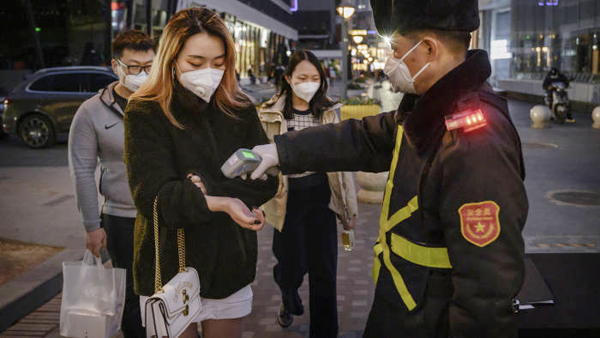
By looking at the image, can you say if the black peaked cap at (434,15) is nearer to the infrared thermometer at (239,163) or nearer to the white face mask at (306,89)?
the infrared thermometer at (239,163)

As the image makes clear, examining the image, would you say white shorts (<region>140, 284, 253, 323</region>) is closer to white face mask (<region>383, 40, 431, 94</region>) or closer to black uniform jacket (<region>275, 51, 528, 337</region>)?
black uniform jacket (<region>275, 51, 528, 337</region>)

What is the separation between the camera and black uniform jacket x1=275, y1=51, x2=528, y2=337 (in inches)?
68.8

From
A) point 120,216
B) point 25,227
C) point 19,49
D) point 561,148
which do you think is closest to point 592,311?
point 120,216

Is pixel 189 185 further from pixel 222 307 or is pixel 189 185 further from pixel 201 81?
pixel 222 307

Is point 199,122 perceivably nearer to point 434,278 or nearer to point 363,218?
point 434,278

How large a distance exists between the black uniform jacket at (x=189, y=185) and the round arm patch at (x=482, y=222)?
3.45 feet

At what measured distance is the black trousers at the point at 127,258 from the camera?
3.62 metres

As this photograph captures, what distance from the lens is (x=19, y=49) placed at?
26.6 m

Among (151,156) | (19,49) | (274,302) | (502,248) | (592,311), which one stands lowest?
(274,302)

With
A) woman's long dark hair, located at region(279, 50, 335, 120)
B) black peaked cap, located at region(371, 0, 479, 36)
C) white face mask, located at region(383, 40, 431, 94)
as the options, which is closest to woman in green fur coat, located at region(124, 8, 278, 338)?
white face mask, located at region(383, 40, 431, 94)

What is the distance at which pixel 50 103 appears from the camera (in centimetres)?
1553

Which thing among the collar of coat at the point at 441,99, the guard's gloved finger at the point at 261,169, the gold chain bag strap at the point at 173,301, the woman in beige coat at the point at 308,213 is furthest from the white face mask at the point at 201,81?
the woman in beige coat at the point at 308,213

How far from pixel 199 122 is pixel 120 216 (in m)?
1.28

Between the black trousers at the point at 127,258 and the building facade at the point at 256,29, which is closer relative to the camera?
the black trousers at the point at 127,258
